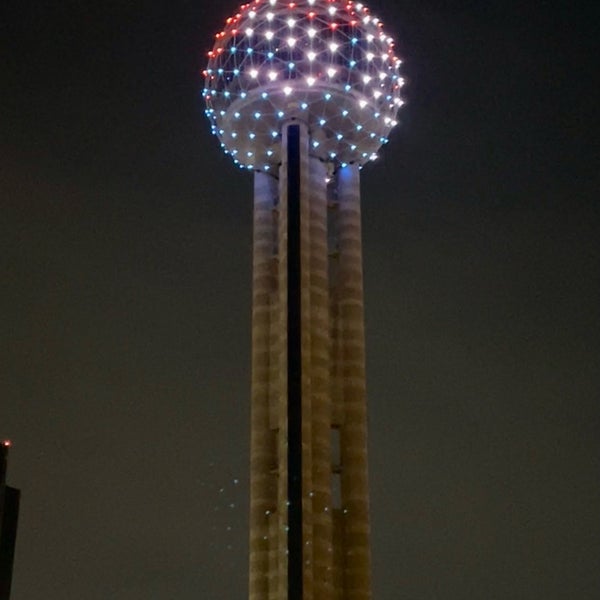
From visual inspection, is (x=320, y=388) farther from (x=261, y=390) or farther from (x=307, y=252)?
(x=307, y=252)

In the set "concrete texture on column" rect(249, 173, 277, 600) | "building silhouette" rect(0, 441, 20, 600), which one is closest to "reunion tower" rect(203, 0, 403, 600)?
"concrete texture on column" rect(249, 173, 277, 600)

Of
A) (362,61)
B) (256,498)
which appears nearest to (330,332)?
(256,498)

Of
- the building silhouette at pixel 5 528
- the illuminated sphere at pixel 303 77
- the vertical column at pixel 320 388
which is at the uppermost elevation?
the illuminated sphere at pixel 303 77

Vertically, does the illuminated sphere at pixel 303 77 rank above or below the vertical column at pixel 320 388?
above

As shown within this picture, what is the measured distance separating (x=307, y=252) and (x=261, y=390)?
23.3 ft

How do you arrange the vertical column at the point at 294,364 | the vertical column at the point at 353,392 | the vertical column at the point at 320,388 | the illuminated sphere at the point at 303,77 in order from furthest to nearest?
the illuminated sphere at the point at 303,77
the vertical column at the point at 353,392
the vertical column at the point at 320,388
the vertical column at the point at 294,364

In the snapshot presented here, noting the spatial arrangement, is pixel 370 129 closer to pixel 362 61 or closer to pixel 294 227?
pixel 362 61

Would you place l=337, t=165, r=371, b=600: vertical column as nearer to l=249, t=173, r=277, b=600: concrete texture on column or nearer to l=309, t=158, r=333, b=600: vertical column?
l=309, t=158, r=333, b=600: vertical column

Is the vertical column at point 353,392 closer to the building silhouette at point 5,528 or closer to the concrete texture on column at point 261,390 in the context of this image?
the concrete texture on column at point 261,390

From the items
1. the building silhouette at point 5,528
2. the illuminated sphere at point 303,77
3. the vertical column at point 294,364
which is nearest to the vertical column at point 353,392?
the illuminated sphere at point 303,77

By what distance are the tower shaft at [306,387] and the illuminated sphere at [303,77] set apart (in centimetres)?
147

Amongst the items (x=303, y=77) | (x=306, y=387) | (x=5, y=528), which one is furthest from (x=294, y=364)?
(x=5, y=528)

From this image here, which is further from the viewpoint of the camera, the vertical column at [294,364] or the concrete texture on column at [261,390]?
the concrete texture on column at [261,390]

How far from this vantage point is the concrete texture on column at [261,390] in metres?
61.5
